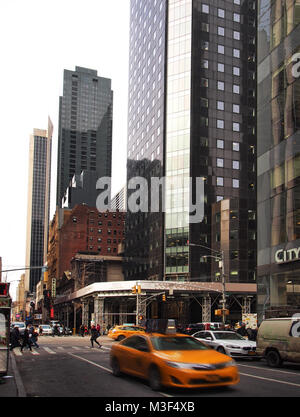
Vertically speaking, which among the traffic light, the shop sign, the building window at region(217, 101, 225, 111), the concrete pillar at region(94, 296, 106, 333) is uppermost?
the building window at region(217, 101, 225, 111)

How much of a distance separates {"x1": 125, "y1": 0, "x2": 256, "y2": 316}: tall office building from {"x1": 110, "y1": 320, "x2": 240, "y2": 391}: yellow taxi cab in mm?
61755

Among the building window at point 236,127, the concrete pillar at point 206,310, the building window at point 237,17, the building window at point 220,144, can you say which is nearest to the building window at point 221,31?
the building window at point 237,17

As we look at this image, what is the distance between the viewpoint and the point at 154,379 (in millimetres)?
12203

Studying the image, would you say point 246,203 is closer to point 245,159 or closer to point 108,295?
point 245,159

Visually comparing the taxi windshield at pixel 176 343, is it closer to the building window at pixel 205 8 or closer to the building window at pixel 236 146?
the building window at pixel 236 146

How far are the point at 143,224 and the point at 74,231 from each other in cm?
5618

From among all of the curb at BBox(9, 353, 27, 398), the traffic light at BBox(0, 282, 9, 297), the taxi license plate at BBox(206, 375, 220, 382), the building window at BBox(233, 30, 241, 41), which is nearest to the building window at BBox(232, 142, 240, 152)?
the building window at BBox(233, 30, 241, 41)

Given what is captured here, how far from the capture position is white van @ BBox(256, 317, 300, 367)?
18.4m

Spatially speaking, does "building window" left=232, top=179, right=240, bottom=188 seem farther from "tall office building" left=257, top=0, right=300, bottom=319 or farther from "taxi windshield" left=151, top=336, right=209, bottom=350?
"taxi windshield" left=151, top=336, right=209, bottom=350

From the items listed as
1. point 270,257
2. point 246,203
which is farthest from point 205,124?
point 270,257

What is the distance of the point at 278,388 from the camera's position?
13.1 metres

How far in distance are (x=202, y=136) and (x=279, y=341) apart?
2518 inches

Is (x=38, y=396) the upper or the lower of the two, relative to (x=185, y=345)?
lower

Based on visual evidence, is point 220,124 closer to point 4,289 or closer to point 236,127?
point 236,127
